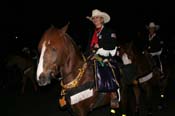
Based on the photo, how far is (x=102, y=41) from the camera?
335 inches

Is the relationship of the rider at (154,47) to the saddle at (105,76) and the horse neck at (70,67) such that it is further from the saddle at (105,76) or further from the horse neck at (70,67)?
the horse neck at (70,67)

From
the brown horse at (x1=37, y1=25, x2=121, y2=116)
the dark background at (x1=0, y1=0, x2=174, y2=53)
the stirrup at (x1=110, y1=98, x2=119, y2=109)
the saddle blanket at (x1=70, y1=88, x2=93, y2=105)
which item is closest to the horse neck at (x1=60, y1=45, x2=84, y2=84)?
the brown horse at (x1=37, y1=25, x2=121, y2=116)

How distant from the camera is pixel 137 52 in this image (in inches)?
486

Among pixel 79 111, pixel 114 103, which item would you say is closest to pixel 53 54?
pixel 79 111

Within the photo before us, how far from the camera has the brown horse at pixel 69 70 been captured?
7348 millimetres

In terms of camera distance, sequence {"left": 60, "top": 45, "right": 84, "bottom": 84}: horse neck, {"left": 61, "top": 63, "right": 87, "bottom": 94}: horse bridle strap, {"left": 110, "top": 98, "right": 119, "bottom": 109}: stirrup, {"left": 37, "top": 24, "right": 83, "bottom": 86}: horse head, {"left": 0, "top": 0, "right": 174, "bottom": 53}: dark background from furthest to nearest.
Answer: {"left": 0, "top": 0, "right": 174, "bottom": 53}: dark background
{"left": 110, "top": 98, "right": 119, "bottom": 109}: stirrup
{"left": 61, "top": 63, "right": 87, "bottom": 94}: horse bridle strap
{"left": 60, "top": 45, "right": 84, "bottom": 84}: horse neck
{"left": 37, "top": 24, "right": 83, "bottom": 86}: horse head

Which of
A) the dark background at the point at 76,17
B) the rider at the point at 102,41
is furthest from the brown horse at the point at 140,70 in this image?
the dark background at the point at 76,17

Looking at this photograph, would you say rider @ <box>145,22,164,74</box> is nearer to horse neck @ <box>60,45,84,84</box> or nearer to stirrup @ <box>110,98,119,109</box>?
stirrup @ <box>110,98,119,109</box>

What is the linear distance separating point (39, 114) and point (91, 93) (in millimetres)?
4733

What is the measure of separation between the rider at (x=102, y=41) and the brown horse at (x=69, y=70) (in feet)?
1.11

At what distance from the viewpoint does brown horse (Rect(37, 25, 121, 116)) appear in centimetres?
735

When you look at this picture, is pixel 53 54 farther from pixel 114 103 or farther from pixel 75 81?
pixel 114 103

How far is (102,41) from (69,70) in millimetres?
1046

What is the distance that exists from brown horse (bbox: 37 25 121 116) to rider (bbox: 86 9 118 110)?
34cm
